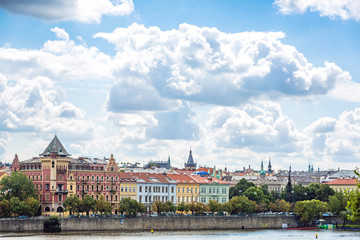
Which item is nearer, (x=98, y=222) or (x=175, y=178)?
(x=98, y=222)

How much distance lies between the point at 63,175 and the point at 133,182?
2173cm

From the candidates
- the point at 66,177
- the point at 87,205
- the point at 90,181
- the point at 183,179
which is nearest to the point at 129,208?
the point at 87,205

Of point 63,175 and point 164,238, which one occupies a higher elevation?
point 63,175

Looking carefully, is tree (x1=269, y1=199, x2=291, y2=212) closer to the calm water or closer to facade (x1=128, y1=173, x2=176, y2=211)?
facade (x1=128, y1=173, x2=176, y2=211)

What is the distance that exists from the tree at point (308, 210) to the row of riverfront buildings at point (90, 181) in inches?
1291

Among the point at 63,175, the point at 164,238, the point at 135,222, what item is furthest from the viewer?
the point at 63,175

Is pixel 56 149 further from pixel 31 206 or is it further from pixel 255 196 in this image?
pixel 255 196

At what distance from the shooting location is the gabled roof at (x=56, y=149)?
152 meters

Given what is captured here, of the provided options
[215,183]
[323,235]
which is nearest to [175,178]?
[215,183]

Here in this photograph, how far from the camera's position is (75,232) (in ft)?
427

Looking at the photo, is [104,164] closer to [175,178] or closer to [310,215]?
[175,178]

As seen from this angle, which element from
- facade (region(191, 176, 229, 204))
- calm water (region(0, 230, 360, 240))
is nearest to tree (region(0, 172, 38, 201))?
calm water (region(0, 230, 360, 240))

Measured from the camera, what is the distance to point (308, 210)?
6427 inches

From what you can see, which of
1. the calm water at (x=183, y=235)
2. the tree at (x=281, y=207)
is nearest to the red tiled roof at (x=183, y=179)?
the tree at (x=281, y=207)
